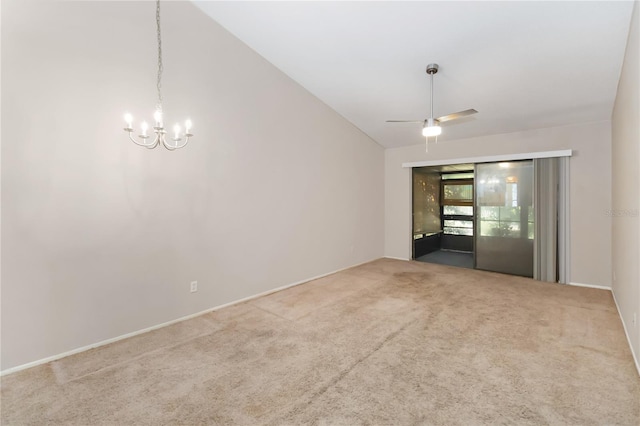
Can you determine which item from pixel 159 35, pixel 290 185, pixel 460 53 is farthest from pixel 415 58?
pixel 159 35

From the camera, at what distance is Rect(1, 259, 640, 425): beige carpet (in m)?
1.87

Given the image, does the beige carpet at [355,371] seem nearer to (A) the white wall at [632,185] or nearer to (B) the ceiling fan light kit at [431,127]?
(A) the white wall at [632,185]

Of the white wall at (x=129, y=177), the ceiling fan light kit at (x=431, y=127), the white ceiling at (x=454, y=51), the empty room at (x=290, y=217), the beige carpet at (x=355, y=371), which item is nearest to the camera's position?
the beige carpet at (x=355, y=371)

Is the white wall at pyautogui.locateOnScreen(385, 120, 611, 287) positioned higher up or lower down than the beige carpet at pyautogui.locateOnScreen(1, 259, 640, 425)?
higher up

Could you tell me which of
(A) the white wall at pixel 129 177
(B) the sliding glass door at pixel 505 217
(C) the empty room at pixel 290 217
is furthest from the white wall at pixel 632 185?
(A) the white wall at pixel 129 177

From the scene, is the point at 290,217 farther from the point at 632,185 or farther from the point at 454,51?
the point at 632,185

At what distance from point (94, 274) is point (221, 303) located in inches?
57.3

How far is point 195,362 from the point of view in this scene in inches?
98.0

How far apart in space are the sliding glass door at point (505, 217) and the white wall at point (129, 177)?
3.54 meters

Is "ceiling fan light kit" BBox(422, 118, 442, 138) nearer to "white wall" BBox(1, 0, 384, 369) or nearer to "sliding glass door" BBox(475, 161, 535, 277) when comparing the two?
"white wall" BBox(1, 0, 384, 369)

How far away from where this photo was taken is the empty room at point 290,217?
215 centimetres

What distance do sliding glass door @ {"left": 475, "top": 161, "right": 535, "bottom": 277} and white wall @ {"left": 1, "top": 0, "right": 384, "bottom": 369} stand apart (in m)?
3.54

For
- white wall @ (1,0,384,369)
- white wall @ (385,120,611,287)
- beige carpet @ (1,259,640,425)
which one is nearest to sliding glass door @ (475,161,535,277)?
white wall @ (385,120,611,287)

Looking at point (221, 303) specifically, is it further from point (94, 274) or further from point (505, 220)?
point (505, 220)
